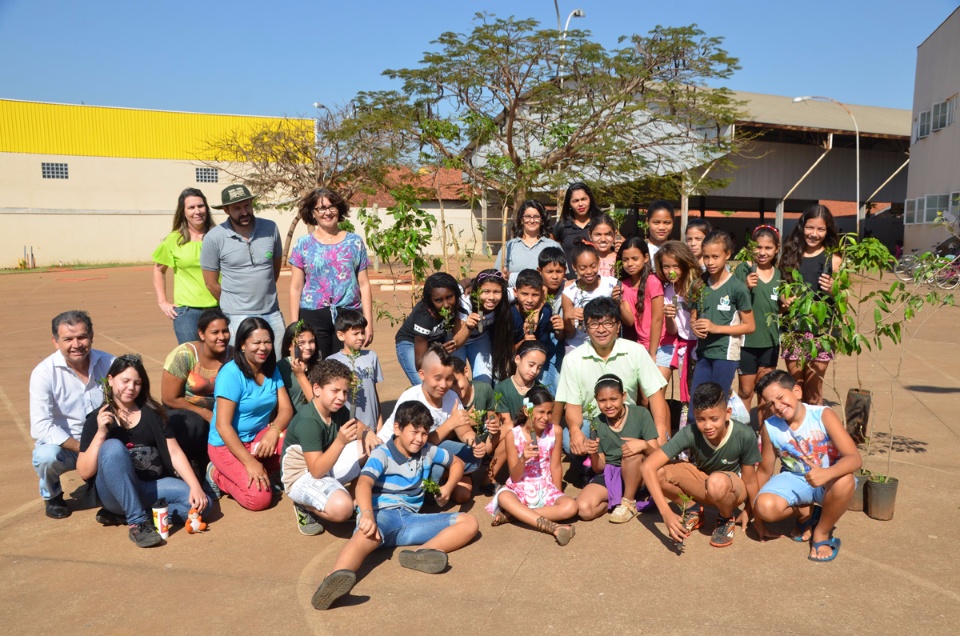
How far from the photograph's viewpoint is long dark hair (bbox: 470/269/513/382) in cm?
551

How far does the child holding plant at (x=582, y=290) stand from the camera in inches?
217

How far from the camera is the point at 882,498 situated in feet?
14.6

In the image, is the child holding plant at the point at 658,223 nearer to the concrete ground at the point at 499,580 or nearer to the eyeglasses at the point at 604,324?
the eyeglasses at the point at 604,324

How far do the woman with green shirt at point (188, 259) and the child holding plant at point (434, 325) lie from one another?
159 cm

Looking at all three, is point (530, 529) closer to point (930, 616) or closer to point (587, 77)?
point (930, 616)

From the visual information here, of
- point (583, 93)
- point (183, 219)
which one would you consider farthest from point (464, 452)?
point (583, 93)

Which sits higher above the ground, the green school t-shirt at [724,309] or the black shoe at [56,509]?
the green school t-shirt at [724,309]

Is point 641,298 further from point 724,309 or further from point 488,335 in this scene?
point 488,335

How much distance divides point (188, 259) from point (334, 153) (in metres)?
21.8

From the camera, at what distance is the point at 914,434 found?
6.09 metres

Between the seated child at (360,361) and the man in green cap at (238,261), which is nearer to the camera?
the seated child at (360,361)

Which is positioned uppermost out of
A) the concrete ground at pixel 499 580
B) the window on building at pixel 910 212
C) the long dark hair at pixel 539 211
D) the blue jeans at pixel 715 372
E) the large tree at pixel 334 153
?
the large tree at pixel 334 153

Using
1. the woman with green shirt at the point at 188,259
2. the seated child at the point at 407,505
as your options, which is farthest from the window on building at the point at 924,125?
the seated child at the point at 407,505

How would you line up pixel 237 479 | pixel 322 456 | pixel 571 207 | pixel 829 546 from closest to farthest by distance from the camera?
pixel 829 546, pixel 322 456, pixel 237 479, pixel 571 207
